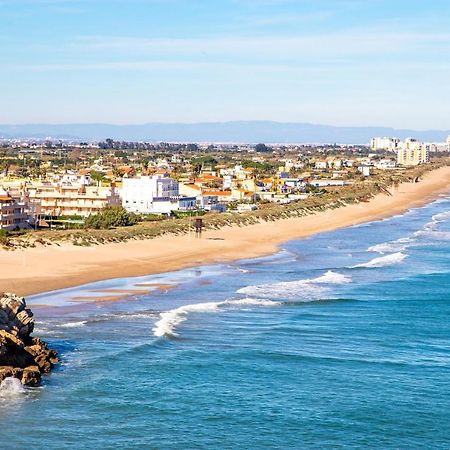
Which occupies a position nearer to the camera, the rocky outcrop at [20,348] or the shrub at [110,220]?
the rocky outcrop at [20,348]

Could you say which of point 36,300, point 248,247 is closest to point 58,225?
point 248,247

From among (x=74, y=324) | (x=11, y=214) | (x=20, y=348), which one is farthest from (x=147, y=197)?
(x=20, y=348)

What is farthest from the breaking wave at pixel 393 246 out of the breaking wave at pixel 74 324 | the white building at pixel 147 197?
the breaking wave at pixel 74 324

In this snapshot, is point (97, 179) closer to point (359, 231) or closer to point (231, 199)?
point (231, 199)

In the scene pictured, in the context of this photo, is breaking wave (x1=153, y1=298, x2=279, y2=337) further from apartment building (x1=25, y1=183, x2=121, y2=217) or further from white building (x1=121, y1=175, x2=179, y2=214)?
white building (x1=121, y1=175, x2=179, y2=214)

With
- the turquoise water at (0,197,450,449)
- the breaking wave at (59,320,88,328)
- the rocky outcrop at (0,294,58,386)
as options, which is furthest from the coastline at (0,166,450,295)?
the rocky outcrop at (0,294,58,386)

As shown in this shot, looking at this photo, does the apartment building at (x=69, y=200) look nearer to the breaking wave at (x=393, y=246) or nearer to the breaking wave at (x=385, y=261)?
the breaking wave at (x=393, y=246)
